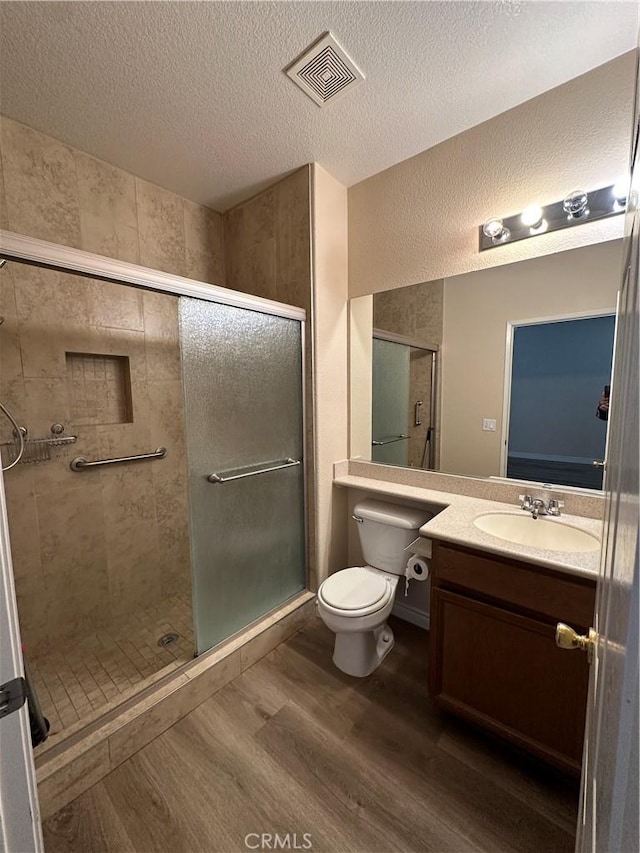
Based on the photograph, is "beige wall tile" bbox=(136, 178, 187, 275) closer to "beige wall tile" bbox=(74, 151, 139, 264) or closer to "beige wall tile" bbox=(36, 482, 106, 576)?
"beige wall tile" bbox=(74, 151, 139, 264)

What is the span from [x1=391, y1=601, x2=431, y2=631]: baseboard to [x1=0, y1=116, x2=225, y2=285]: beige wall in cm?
248

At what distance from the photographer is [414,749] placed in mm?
1363

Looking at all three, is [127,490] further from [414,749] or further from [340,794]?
[414,749]

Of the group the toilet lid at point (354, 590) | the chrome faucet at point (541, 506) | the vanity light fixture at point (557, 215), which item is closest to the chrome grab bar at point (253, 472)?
the toilet lid at point (354, 590)

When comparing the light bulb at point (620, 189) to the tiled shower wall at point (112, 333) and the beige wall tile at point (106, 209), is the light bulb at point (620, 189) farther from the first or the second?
the beige wall tile at point (106, 209)

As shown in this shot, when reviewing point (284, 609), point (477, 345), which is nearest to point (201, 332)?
point (477, 345)

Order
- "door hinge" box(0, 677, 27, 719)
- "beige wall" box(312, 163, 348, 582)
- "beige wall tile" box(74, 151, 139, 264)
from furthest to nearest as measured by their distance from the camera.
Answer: "beige wall" box(312, 163, 348, 582) → "beige wall tile" box(74, 151, 139, 264) → "door hinge" box(0, 677, 27, 719)

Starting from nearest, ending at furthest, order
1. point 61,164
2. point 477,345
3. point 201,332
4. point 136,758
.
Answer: point 136,758
point 201,332
point 61,164
point 477,345

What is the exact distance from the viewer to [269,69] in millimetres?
1326

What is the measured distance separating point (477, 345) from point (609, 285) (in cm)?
56

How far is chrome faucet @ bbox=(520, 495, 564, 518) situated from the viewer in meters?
1.51

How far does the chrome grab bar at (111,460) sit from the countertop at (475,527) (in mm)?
1209

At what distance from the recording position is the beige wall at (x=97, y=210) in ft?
5.17

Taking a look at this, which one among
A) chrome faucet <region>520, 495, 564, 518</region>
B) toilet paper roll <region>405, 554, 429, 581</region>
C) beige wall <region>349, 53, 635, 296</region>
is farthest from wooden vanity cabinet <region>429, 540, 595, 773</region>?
beige wall <region>349, 53, 635, 296</region>
